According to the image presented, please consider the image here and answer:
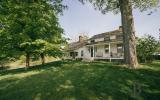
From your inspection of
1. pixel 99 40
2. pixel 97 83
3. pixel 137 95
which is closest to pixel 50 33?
pixel 97 83

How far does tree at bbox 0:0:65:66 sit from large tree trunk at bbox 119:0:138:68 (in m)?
10.4

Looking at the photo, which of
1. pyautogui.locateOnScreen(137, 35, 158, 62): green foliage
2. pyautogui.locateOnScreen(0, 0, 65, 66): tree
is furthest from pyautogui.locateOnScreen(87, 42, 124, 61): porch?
pyautogui.locateOnScreen(0, 0, 65, 66): tree

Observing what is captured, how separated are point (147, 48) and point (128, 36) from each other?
11335 millimetres

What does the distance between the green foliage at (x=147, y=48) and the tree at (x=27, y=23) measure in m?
12.0

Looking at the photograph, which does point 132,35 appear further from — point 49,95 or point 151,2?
point 49,95

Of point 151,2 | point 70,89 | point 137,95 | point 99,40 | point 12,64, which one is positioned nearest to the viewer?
point 137,95

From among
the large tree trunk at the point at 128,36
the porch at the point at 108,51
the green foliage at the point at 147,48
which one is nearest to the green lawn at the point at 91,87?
the large tree trunk at the point at 128,36

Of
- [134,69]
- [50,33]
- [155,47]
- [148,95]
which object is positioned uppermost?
[50,33]

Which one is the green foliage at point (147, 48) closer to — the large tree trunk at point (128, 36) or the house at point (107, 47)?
the house at point (107, 47)

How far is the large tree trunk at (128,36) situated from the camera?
64.0 feet

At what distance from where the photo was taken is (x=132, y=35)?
19812 mm

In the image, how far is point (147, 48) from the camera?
1172 inches

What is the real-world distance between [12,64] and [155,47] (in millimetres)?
38979

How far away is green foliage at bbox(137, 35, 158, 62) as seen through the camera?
29.2 metres
